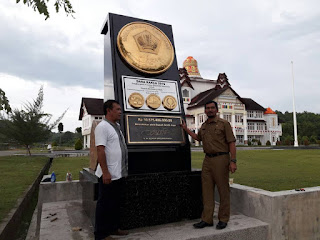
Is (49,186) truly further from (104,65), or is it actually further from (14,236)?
(104,65)

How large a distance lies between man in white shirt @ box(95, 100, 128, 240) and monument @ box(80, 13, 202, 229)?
1.11 ft

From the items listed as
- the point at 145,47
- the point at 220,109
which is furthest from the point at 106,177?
the point at 220,109

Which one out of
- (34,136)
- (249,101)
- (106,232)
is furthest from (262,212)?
(249,101)

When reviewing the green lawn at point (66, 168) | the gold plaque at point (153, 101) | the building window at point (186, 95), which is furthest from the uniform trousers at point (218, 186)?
the building window at point (186, 95)

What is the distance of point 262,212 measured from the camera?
356 centimetres

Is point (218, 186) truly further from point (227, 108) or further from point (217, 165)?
point (227, 108)

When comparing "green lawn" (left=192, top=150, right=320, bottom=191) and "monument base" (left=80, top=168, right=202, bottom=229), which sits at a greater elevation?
"monument base" (left=80, top=168, right=202, bottom=229)

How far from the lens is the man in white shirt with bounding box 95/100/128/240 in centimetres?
283

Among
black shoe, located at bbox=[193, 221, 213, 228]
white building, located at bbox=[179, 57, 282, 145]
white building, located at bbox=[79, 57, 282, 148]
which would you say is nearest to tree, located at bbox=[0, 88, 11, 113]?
black shoe, located at bbox=[193, 221, 213, 228]

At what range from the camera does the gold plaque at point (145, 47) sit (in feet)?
14.1

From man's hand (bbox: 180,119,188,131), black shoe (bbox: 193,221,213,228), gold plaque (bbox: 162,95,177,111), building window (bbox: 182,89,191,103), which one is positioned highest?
building window (bbox: 182,89,191,103)

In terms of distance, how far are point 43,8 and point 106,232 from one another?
3021mm

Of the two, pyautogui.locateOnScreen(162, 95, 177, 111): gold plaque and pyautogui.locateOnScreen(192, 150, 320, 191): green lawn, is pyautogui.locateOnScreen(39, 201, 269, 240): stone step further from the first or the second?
pyautogui.locateOnScreen(192, 150, 320, 191): green lawn

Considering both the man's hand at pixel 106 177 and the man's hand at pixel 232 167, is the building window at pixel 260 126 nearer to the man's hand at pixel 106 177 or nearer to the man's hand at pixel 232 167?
the man's hand at pixel 232 167
